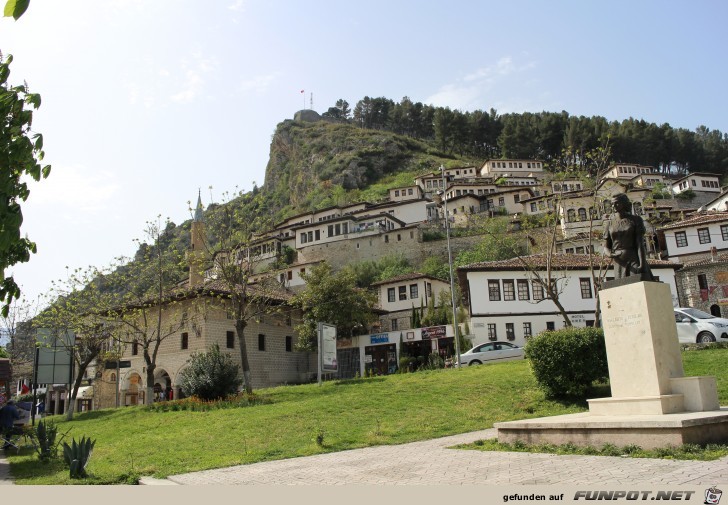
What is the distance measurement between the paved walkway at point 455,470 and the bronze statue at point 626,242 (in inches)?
183

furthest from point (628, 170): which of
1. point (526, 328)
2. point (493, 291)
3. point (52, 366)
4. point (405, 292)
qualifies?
point (52, 366)

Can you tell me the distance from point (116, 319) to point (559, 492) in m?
34.3

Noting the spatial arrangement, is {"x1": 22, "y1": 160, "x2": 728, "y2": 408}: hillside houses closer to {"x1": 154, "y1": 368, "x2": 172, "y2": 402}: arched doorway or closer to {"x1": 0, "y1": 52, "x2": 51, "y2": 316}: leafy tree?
{"x1": 154, "y1": 368, "x2": 172, "y2": 402}: arched doorway

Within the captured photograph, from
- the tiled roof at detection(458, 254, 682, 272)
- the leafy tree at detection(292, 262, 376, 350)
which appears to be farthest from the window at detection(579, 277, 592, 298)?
the leafy tree at detection(292, 262, 376, 350)

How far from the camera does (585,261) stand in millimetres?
38938

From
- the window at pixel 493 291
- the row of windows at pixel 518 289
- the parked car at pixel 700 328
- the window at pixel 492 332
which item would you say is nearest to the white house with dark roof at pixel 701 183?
the row of windows at pixel 518 289

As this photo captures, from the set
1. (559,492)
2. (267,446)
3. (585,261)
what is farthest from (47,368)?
(585,261)

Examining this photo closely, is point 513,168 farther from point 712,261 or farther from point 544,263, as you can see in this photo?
point 544,263

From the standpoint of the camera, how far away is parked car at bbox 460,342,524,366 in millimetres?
29487

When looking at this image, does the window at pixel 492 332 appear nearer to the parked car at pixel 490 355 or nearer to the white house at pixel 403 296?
the parked car at pixel 490 355

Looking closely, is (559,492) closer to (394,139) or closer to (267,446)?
(267,446)

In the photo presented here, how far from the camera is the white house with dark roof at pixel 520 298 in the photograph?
123ft

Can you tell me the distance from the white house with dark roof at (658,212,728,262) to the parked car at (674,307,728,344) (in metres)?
24.7

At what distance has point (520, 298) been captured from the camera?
3803 cm
